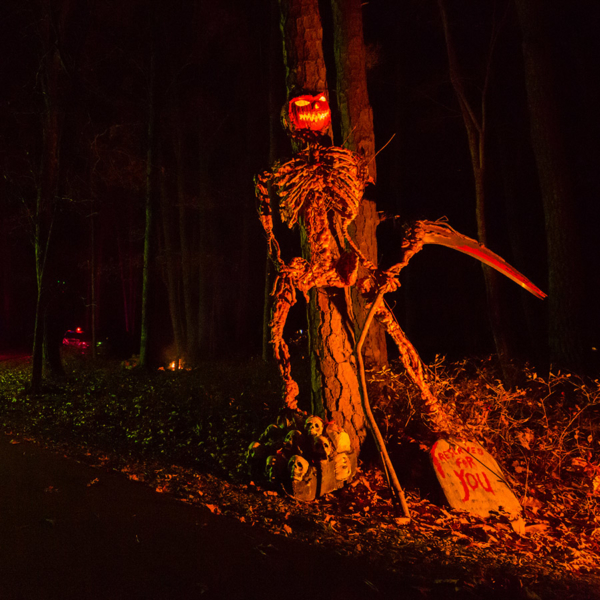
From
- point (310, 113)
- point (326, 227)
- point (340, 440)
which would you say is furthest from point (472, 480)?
point (310, 113)

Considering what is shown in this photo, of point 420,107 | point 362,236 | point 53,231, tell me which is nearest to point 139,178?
point 53,231

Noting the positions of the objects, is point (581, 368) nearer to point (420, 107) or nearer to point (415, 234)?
point (415, 234)

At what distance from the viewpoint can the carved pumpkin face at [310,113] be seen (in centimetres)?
510

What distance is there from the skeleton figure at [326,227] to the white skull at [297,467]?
30cm

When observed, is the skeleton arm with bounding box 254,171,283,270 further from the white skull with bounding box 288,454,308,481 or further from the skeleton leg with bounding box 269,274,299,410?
the white skull with bounding box 288,454,308,481

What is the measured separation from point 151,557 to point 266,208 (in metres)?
3.47

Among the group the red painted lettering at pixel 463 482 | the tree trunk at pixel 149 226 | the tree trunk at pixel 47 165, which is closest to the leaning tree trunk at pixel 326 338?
the red painted lettering at pixel 463 482

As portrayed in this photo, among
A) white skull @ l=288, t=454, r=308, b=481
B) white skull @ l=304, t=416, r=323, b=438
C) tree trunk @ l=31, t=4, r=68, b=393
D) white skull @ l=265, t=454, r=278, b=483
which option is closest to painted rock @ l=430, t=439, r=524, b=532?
white skull @ l=304, t=416, r=323, b=438

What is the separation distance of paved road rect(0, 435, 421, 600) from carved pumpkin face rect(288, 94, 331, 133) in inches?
155

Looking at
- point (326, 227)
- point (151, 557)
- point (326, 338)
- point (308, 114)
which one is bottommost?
point (151, 557)

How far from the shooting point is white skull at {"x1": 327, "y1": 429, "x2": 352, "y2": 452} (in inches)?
202

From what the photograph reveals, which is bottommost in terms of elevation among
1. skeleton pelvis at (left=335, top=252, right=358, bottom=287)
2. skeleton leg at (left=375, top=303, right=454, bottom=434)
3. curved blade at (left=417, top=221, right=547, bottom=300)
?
skeleton leg at (left=375, top=303, right=454, bottom=434)

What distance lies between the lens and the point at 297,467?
16.1ft

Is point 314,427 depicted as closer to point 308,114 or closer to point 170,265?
point 308,114
